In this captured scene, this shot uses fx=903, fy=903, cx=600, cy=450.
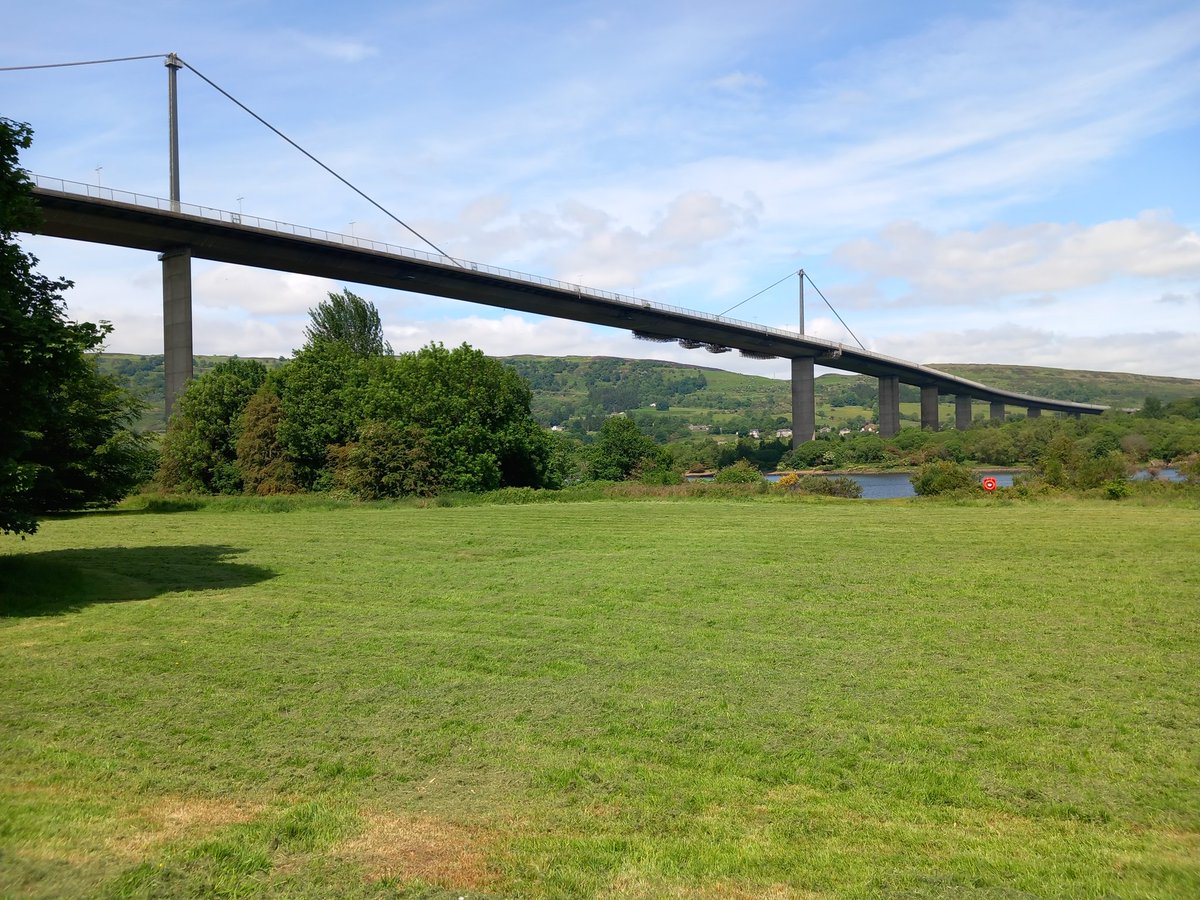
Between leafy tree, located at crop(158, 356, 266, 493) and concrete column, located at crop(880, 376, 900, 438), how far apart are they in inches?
2637

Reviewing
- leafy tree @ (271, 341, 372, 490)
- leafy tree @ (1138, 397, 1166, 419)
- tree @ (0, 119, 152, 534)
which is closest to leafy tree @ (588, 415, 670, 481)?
leafy tree @ (271, 341, 372, 490)

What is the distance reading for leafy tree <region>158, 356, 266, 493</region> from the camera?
5566 cm

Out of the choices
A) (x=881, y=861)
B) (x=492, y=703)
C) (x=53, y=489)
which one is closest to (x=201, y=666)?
(x=492, y=703)

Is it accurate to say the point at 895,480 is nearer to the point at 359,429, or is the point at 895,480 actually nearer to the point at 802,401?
the point at 802,401

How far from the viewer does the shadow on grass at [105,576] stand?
15.9 metres

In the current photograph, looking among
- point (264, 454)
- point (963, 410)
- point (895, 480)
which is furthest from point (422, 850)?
point (963, 410)

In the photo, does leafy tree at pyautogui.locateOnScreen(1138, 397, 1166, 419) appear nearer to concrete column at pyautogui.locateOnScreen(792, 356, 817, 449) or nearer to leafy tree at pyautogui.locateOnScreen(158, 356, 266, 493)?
concrete column at pyautogui.locateOnScreen(792, 356, 817, 449)

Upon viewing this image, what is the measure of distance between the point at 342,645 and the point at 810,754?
7.08 metres

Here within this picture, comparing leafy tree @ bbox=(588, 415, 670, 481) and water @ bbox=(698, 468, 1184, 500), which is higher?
leafy tree @ bbox=(588, 415, 670, 481)

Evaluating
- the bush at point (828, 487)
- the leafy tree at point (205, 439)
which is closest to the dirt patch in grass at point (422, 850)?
the bush at point (828, 487)

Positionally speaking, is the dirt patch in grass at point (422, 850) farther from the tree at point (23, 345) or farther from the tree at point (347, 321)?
the tree at point (347, 321)

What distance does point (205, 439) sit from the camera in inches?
2208

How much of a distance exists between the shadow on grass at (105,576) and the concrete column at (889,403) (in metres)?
84.5

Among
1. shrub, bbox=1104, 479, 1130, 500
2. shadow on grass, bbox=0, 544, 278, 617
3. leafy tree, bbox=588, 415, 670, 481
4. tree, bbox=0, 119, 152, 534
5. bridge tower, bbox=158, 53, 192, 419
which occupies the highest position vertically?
bridge tower, bbox=158, 53, 192, 419
